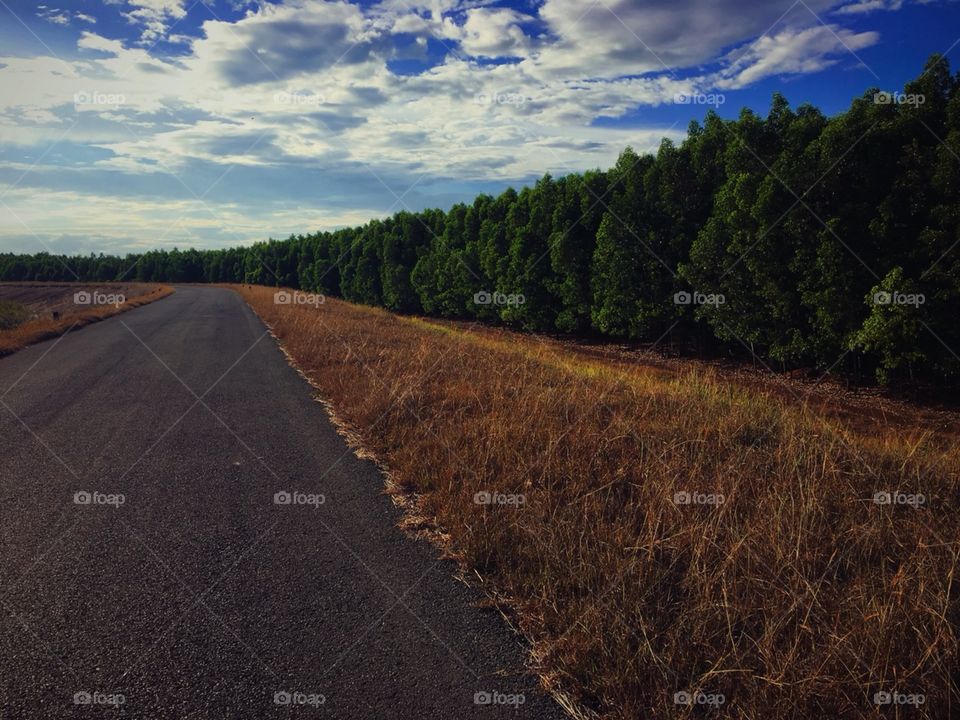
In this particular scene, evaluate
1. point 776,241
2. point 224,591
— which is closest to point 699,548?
point 224,591

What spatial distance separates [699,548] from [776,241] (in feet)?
38.2

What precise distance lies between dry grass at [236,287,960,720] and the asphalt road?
400mm

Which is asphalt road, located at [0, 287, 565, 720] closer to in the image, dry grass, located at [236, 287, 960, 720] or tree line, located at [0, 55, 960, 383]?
dry grass, located at [236, 287, 960, 720]

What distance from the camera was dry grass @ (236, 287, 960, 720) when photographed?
2.62 m

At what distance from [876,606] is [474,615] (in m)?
2.08

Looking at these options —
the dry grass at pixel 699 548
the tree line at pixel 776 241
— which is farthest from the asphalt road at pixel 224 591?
the tree line at pixel 776 241

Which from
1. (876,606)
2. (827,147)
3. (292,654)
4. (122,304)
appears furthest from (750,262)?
(122,304)

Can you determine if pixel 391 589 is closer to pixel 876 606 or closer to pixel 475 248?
pixel 876 606

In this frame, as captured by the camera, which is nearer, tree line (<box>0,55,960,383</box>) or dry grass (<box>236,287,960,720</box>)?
dry grass (<box>236,287,960,720</box>)

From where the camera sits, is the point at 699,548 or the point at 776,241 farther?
the point at 776,241

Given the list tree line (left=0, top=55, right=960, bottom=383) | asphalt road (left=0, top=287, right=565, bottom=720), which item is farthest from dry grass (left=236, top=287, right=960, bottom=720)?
tree line (left=0, top=55, right=960, bottom=383)

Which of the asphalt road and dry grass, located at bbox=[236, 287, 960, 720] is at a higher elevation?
dry grass, located at bbox=[236, 287, 960, 720]

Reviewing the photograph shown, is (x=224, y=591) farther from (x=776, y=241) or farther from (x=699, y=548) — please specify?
(x=776, y=241)

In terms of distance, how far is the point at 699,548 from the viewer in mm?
3498
